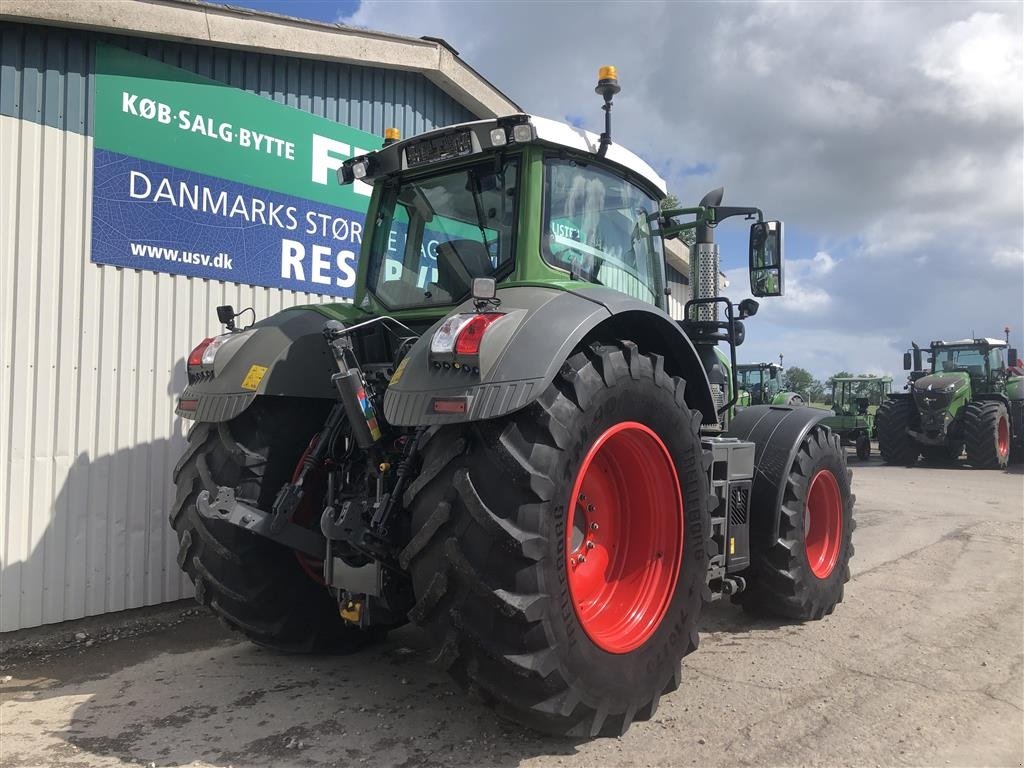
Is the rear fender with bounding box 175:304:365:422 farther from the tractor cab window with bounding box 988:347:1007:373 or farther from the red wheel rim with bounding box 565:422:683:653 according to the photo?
the tractor cab window with bounding box 988:347:1007:373

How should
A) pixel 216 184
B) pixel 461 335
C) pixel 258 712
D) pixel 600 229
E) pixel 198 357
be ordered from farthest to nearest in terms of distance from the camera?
pixel 216 184
pixel 600 229
pixel 198 357
pixel 258 712
pixel 461 335

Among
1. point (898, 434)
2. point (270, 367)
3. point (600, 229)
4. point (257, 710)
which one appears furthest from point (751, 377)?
point (257, 710)

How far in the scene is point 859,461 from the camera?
19.2 meters

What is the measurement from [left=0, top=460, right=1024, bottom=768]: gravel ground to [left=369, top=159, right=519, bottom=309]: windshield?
2.01m

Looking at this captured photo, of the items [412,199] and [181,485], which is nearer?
[181,485]

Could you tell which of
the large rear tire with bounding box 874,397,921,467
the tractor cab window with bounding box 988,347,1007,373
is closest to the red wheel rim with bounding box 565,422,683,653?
the large rear tire with bounding box 874,397,921,467

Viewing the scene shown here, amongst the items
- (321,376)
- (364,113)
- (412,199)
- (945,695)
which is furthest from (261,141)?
(945,695)

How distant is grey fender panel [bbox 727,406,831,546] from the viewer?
4.58 m

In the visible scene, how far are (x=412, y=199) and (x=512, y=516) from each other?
215 centimetres

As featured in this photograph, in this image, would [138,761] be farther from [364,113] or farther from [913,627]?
[364,113]

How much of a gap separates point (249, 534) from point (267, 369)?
806 mm

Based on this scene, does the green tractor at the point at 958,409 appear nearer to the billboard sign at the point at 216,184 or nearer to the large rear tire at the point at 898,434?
the large rear tire at the point at 898,434

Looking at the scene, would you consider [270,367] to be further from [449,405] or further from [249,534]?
[449,405]

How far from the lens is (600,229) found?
12.7 feet
